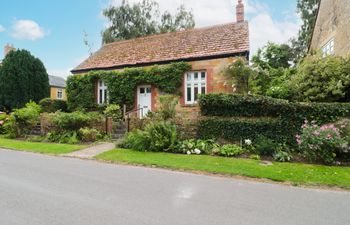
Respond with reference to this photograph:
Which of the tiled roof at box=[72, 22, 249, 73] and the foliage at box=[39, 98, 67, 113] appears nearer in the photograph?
the tiled roof at box=[72, 22, 249, 73]

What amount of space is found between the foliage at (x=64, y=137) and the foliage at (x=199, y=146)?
21.5 ft

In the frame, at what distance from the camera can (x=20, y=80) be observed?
25266 millimetres

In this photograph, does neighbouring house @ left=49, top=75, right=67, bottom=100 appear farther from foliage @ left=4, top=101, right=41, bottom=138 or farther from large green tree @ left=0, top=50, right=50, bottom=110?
foliage @ left=4, top=101, right=41, bottom=138

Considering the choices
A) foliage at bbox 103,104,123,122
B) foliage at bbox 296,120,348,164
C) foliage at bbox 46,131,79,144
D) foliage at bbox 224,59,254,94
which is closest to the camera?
foliage at bbox 296,120,348,164

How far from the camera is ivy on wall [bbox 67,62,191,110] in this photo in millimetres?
15944

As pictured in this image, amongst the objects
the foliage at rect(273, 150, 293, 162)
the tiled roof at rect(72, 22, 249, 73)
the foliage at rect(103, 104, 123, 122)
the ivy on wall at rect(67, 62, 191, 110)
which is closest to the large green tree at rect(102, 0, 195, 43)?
the tiled roof at rect(72, 22, 249, 73)

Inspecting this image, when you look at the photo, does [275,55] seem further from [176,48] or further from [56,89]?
[56,89]

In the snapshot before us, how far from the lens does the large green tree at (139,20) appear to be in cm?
2925

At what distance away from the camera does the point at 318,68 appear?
464 inches

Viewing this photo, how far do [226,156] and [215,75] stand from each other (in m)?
7.11

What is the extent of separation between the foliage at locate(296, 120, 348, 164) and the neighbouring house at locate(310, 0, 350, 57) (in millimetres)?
7359

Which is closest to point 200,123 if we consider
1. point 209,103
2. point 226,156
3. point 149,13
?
point 209,103

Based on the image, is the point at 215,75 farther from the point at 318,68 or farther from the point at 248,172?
the point at 248,172

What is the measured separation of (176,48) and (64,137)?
10032 mm
